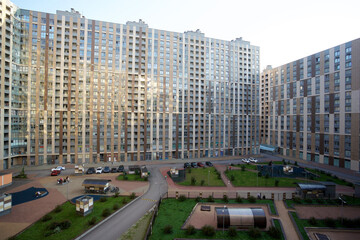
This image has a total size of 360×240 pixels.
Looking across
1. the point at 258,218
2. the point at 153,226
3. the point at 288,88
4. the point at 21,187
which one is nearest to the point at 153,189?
the point at 153,226

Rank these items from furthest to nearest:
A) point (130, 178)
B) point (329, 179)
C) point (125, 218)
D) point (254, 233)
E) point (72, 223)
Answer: point (329, 179), point (130, 178), point (125, 218), point (72, 223), point (254, 233)

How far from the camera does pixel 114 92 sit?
210 feet

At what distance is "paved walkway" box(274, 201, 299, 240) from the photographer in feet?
71.9

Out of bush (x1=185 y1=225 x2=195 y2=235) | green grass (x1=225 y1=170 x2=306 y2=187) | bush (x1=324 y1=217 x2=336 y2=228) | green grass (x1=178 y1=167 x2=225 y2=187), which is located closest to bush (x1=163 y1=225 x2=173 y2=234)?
bush (x1=185 y1=225 x2=195 y2=235)

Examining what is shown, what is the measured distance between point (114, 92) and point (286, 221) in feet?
198

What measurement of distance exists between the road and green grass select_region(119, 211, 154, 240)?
0.68 metres

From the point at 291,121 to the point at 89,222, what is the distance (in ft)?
270

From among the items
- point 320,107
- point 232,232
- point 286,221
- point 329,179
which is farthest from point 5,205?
point 320,107

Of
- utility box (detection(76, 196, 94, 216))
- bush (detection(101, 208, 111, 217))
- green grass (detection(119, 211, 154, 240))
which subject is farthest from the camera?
bush (detection(101, 208, 111, 217))

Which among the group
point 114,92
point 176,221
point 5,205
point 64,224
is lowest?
point 176,221

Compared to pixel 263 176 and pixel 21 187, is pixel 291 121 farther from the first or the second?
pixel 21 187

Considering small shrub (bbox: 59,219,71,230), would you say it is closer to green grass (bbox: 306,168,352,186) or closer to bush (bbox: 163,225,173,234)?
bush (bbox: 163,225,173,234)

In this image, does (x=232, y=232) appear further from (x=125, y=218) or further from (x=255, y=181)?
(x=255, y=181)

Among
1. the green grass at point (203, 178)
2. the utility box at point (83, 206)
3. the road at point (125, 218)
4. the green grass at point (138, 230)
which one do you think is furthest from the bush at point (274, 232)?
the utility box at point (83, 206)
